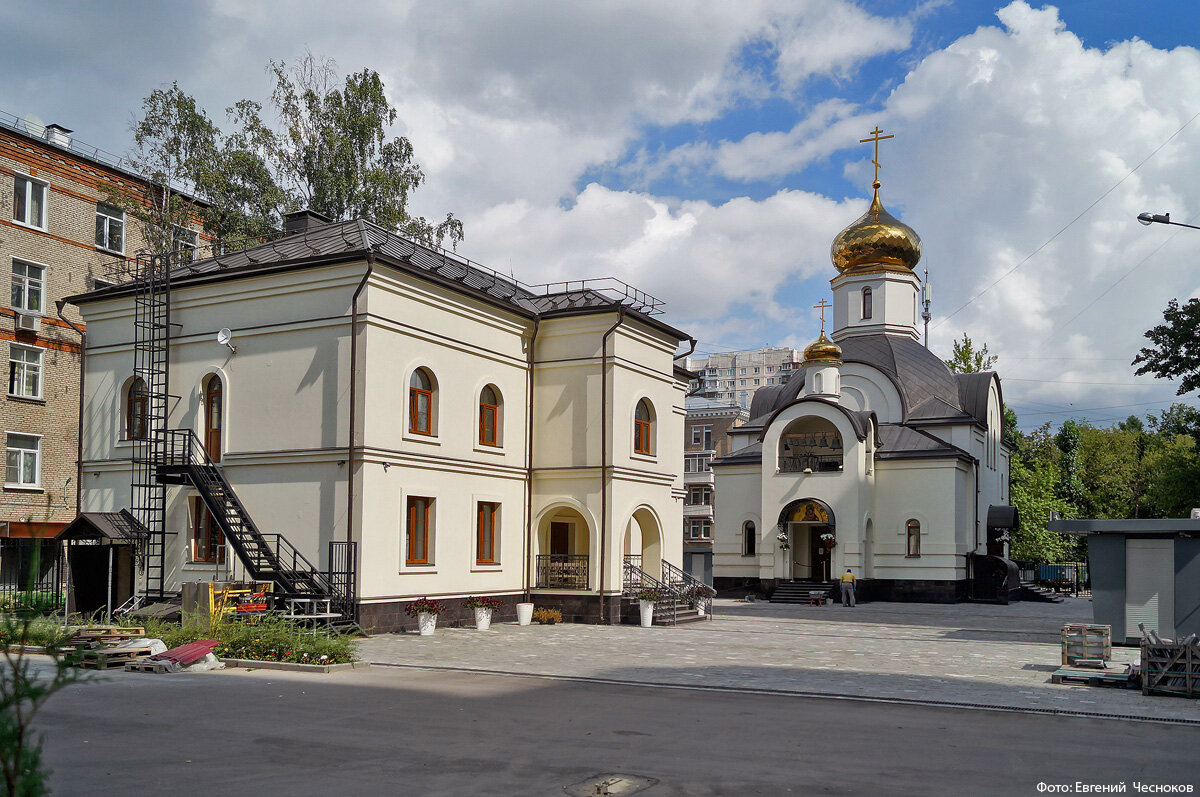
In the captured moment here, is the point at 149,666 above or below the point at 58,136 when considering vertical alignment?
below

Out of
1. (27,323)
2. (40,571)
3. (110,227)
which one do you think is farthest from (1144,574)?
(110,227)

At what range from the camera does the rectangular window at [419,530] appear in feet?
66.7

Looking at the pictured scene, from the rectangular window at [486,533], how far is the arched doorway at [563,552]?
1.49 meters

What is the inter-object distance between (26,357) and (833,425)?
26268 millimetres

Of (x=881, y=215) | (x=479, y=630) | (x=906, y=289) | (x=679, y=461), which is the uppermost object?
(x=881, y=215)

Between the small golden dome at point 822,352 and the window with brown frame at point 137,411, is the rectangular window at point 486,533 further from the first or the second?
the small golden dome at point 822,352

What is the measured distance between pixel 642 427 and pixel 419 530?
22.0 feet

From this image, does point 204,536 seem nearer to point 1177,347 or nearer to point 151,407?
point 151,407

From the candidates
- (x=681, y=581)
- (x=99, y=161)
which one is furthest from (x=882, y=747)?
(x=99, y=161)

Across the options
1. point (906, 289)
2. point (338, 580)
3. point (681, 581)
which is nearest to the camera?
point (338, 580)

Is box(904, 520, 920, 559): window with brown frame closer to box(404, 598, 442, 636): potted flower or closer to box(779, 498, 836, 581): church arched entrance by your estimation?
box(779, 498, 836, 581): church arched entrance

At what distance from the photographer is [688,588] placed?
83.6 ft

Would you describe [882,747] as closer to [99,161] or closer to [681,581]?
[681,581]

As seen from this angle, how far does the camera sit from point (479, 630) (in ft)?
69.1
